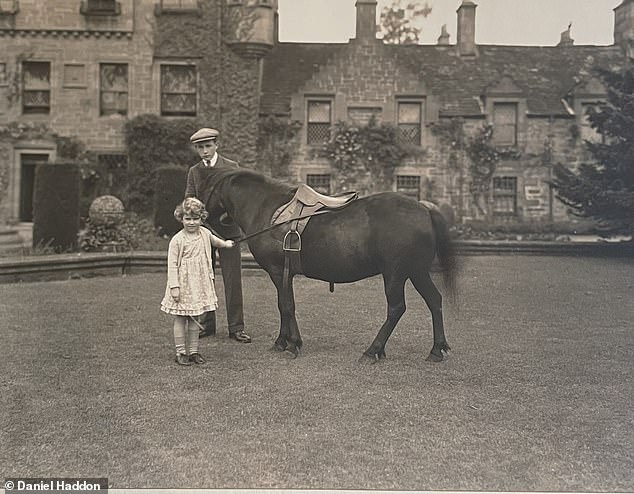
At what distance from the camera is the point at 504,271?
10766mm

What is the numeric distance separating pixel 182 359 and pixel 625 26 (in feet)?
53.6

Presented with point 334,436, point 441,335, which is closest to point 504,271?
point 441,335

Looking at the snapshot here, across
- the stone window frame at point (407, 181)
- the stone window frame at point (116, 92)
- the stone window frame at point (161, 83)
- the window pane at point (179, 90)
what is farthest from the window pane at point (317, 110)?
the stone window frame at point (116, 92)

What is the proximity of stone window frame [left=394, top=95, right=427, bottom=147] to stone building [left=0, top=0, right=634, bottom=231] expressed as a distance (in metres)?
0.04

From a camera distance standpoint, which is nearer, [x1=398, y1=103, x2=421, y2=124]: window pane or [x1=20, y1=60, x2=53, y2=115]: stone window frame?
[x1=20, y1=60, x2=53, y2=115]: stone window frame

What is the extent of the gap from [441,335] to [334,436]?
7.02 feet

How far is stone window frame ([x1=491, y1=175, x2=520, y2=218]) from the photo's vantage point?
19.2 metres

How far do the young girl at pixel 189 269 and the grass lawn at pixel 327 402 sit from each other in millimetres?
524

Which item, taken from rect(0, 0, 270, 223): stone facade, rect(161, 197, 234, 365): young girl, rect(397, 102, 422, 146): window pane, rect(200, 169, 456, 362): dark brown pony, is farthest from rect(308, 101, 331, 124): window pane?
rect(161, 197, 234, 365): young girl

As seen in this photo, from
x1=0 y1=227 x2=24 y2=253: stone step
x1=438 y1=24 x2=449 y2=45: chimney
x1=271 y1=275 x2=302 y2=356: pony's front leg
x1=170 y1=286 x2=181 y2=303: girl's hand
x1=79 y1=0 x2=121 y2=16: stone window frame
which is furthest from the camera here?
x1=438 y1=24 x2=449 y2=45: chimney

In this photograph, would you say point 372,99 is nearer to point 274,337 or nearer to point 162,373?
point 274,337

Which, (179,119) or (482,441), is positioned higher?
(179,119)

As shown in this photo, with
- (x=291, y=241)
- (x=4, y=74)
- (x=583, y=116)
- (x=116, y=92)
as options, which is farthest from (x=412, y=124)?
(x=291, y=241)

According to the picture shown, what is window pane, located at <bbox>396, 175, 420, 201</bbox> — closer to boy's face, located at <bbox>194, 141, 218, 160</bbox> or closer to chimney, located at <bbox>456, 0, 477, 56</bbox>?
chimney, located at <bbox>456, 0, 477, 56</bbox>
